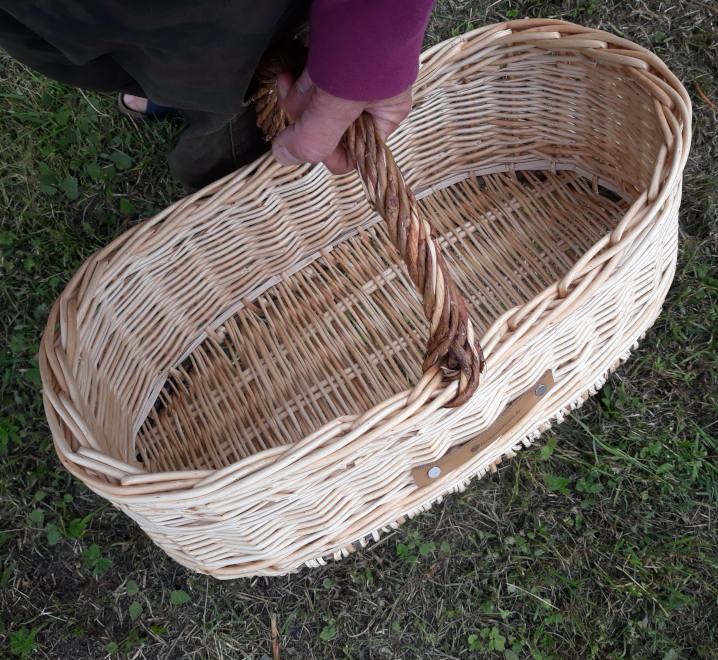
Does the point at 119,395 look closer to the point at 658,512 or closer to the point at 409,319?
the point at 409,319

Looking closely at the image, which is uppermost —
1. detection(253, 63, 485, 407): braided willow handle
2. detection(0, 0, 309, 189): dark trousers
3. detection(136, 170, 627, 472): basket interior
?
detection(0, 0, 309, 189): dark trousers

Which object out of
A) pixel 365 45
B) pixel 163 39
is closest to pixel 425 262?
pixel 365 45

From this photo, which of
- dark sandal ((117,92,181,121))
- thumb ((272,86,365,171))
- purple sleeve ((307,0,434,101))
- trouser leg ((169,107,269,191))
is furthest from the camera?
dark sandal ((117,92,181,121))

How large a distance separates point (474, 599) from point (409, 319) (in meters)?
0.49

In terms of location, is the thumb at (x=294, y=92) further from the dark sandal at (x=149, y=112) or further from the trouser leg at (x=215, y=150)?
the dark sandal at (x=149, y=112)

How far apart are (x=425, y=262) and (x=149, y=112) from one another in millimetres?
899

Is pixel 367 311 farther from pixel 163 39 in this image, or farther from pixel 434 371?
Answer: pixel 163 39

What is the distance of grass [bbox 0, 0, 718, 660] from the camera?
1058 mm

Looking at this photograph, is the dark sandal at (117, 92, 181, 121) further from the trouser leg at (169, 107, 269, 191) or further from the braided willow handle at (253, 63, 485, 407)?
the braided willow handle at (253, 63, 485, 407)

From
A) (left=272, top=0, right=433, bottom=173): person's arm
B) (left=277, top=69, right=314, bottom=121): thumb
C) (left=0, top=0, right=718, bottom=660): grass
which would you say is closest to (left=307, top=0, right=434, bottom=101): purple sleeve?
(left=272, top=0, right=433, bottom=173): person's arm

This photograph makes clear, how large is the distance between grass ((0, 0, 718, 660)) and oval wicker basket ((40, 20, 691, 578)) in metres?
0.18

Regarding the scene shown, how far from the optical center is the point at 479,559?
109cm

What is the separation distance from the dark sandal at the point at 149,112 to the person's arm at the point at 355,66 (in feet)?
2.11

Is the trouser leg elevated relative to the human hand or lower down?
lower down
